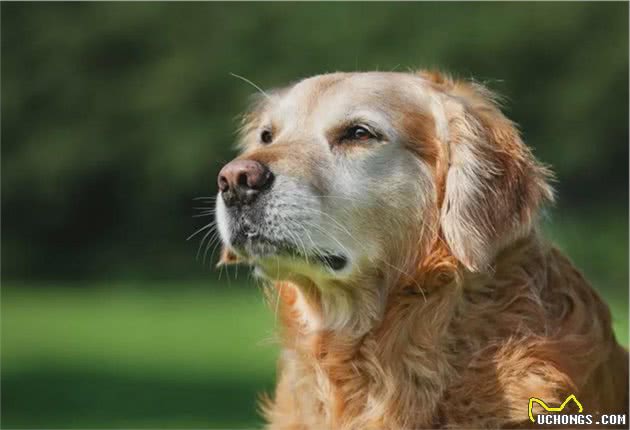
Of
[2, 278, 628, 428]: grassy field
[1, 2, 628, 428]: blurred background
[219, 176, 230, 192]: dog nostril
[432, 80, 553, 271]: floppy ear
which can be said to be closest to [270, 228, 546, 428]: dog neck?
[432, 80, 553, 271]: floppy ear

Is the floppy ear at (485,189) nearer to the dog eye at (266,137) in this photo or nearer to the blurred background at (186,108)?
the dog eye at (266,137)

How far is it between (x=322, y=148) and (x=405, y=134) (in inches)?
14.1

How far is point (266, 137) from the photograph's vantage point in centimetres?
520

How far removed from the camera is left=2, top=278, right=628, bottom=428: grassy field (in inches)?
384

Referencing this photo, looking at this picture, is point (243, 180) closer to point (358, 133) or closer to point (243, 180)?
point (243, 180)

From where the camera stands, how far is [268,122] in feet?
16.9

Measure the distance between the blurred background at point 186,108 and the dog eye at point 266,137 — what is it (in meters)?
13.9

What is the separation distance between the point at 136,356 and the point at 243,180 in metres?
9.57

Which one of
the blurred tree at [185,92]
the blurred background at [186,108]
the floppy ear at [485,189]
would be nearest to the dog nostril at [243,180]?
the floppy ear at [485,189]

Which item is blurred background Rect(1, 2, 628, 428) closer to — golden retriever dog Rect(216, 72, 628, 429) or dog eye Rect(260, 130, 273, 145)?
dog eye Rect(260, 130, 273, 145)

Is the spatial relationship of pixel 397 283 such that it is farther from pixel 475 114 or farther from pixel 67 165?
pixel 67 165

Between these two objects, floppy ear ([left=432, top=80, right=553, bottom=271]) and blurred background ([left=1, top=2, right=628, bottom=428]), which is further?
blurred background ([left=1, top=2, right=628, bottom=428])

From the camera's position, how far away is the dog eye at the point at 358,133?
4.74 meters

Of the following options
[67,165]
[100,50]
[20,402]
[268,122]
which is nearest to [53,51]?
[100,50]
